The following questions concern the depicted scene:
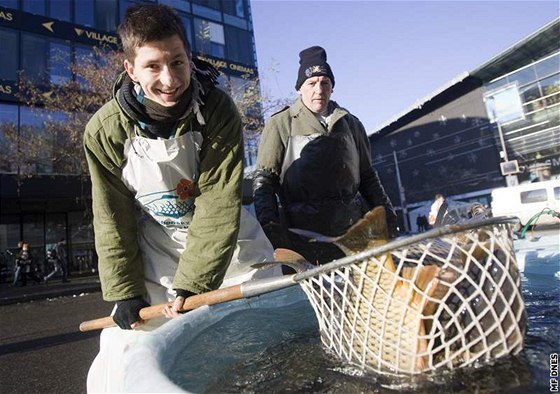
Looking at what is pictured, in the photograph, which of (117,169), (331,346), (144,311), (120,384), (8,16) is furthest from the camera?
(8,16)

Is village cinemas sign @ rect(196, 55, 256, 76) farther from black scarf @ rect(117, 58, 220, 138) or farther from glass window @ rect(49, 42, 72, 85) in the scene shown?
black scarf @ rect(117, 58, 220, 138)

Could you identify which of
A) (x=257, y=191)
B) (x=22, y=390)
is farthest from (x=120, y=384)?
(x=22, y=390)

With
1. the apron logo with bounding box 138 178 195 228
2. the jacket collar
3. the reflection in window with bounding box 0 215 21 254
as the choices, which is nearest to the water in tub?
the apron logo with bounding box 138 178 195 228

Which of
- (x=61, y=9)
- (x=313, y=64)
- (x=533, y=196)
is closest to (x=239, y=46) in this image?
(x=61, y=9)

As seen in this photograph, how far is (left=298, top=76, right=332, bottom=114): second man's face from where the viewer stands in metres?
2.87

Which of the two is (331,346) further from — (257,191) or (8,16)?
(8,16)

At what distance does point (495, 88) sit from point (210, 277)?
3632cm

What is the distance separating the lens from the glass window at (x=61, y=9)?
1678 centimetres

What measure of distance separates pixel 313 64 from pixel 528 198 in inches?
758

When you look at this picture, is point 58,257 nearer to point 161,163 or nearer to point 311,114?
point 311,114

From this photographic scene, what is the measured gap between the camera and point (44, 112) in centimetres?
1384

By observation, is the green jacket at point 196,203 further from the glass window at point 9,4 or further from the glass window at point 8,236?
the glass window at point 9,4

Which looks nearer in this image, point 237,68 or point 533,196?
point 533,196

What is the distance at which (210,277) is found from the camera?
6.07 ft
